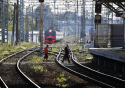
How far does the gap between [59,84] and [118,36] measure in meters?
16.3

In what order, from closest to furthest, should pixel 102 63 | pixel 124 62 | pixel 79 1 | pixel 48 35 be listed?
1. pixel 124 62
2. pixel 102 63
3. pixel 79 1
4. pixel 48 35

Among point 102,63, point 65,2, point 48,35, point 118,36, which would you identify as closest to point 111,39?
point 118,36

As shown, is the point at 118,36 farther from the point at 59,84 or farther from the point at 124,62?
the point at 59,84

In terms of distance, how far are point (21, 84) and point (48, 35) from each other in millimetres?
39023

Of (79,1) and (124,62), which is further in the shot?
(79,1)

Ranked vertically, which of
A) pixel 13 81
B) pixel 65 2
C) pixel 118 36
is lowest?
pixel 13 81

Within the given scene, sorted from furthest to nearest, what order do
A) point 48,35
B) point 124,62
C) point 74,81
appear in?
1. point 48,35
2. point 124,62
3. point 74,81

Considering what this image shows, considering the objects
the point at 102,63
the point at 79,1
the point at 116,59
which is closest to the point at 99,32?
the point at 102,63

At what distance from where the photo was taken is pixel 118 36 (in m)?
24.7

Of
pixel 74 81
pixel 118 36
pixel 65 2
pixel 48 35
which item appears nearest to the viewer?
pixel 74 81

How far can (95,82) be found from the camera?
9.92 m

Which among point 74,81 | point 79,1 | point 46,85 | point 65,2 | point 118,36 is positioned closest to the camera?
point 46,85

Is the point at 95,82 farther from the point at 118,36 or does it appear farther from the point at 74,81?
the point at 118,36

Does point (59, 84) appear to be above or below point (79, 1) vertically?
below
